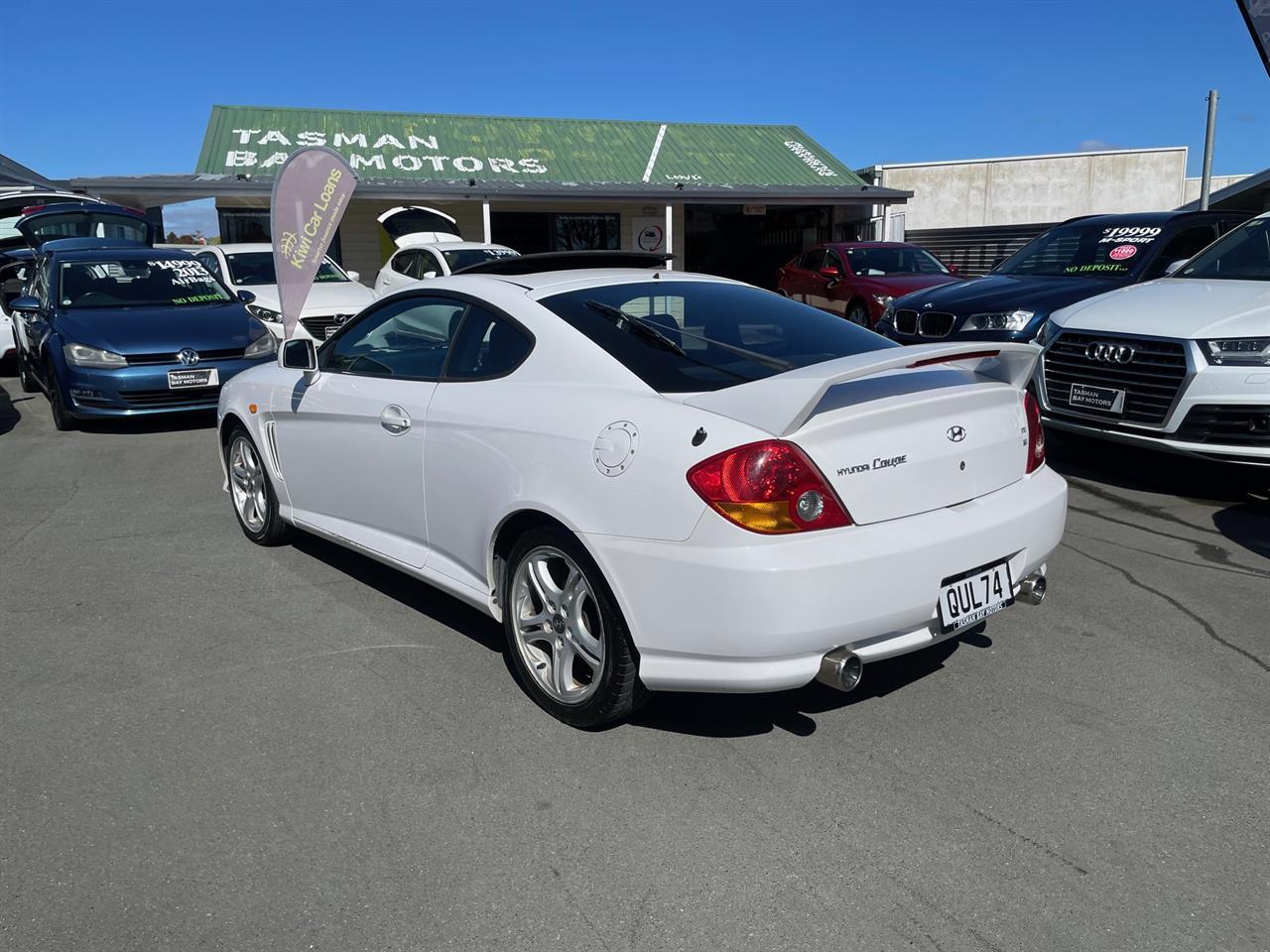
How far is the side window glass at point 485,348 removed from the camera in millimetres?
3902

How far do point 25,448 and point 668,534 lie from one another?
7.99 metres

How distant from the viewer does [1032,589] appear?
3.77m

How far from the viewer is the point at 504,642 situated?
4430 mm

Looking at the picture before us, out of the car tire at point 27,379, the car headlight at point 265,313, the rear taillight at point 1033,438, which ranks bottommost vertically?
the car tire at point 27,379

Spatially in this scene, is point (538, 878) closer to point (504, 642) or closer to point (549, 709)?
point (549, 709)

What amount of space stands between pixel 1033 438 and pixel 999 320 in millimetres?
4990

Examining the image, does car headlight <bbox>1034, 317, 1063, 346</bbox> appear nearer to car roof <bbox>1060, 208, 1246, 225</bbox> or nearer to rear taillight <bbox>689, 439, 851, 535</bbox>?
car roof <bbox>1060, 208, 1246, 225</bbox>

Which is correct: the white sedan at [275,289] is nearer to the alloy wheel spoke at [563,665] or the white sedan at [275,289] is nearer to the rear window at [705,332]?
the rear window at [705,332]

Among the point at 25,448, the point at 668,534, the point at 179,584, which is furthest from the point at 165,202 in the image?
the point at 668,534

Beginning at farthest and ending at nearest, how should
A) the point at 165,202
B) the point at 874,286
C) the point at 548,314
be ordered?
1. the point at 165,202
2. the point at 874,286
3. the point at 548,314

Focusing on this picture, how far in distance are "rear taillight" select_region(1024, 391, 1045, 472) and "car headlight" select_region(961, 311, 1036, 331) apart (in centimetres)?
474

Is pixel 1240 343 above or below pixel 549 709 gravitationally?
above

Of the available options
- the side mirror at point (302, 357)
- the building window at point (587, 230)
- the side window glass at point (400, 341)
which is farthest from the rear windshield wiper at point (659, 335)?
the building window at point (587, 230)

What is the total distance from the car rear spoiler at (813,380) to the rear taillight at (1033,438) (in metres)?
0.19
